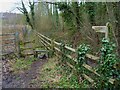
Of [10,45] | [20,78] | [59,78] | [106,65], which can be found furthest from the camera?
[10,45]

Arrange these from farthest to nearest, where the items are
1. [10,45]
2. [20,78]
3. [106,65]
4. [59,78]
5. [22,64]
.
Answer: [10,45] < [22,64] < [20,78] < [59,78] < [106,65]

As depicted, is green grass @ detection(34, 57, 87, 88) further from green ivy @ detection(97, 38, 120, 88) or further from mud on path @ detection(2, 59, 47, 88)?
green ivy @ detection(97, 38, 120, 88)

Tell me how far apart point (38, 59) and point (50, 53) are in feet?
1.84

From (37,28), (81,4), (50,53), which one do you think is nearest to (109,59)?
(81,4)

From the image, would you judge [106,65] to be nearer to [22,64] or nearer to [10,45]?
[22,64]

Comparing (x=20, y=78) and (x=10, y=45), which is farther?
(x=10, y=45)

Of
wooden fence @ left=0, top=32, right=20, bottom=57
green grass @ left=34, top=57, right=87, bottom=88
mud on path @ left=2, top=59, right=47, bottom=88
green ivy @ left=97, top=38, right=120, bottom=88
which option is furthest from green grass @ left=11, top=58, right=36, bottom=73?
green ivy @ left=97, top=38, right=120, bottom=88

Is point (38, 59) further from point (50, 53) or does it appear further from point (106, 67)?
point (106, 67)

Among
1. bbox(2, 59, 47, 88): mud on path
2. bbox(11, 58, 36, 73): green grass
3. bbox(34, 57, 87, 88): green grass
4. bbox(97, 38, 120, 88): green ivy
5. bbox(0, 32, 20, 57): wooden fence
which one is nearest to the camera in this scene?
bbox(97, 38, 120, 88): green ivy

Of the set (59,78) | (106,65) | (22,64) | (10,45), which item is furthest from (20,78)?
(10,45)

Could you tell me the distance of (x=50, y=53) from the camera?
9094 millimetres

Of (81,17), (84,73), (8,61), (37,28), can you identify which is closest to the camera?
(84,73)

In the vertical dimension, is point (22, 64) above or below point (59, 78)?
below

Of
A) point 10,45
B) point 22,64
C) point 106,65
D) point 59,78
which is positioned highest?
point 106,65
